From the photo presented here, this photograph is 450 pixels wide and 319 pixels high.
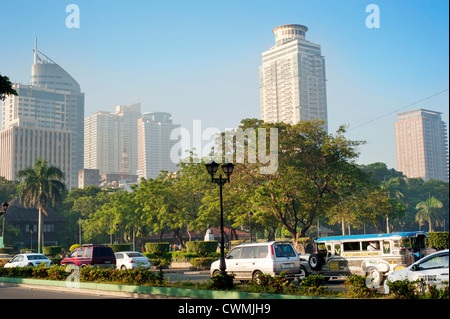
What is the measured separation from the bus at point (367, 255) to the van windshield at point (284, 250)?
137cm

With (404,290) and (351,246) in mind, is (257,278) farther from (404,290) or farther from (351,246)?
(404,290)

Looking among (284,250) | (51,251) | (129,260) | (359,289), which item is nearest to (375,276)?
(284,250)

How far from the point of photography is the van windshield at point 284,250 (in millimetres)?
20641

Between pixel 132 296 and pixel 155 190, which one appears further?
pixel 155 190

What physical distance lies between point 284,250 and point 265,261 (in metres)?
1.06

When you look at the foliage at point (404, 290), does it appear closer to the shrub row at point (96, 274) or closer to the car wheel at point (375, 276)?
the car wheel at point (375, 276)

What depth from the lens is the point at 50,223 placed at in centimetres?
10106

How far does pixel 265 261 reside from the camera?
2044cm

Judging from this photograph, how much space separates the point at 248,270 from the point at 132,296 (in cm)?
541

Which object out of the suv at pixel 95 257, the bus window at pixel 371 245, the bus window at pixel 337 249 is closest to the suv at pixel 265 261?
the bus window at pixel 337 249

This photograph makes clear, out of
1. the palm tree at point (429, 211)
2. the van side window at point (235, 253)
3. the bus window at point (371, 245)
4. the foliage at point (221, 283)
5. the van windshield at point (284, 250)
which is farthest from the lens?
the palm tree at point (429, 211)

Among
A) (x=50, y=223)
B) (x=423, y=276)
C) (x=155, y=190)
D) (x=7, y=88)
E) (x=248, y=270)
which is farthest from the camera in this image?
(x=50, y=223)
